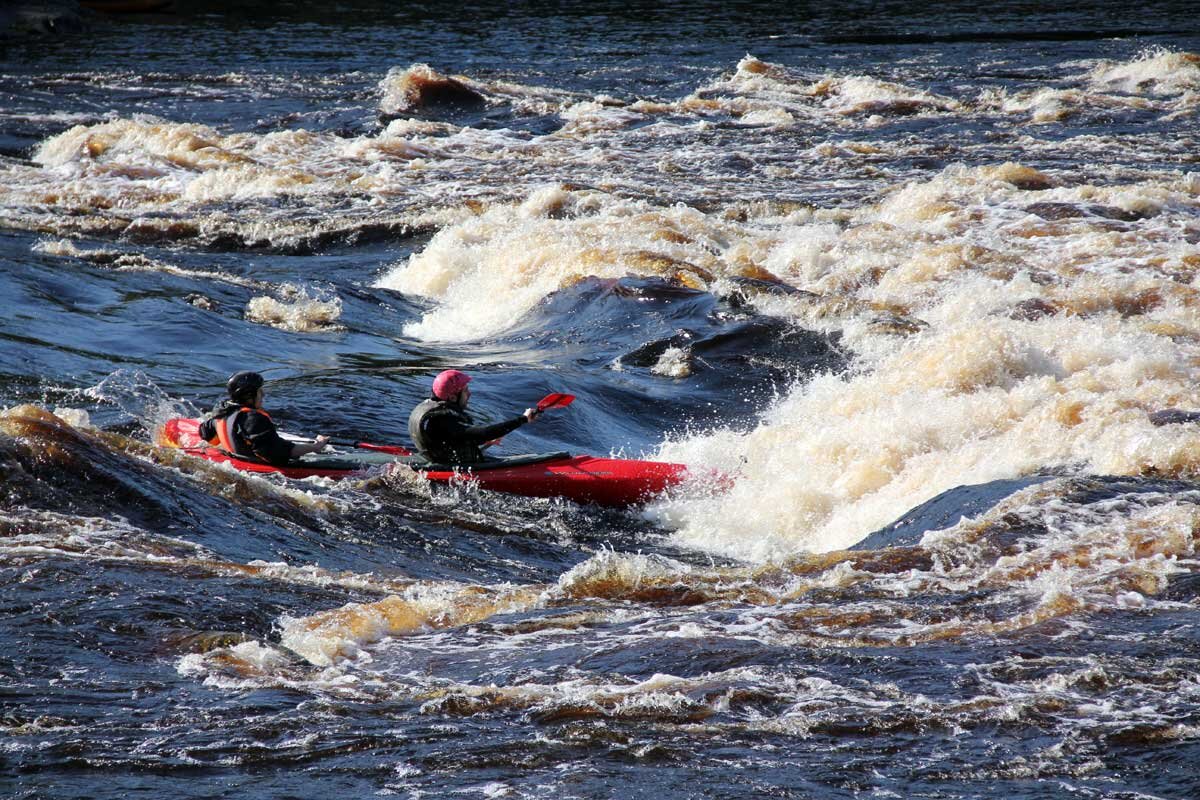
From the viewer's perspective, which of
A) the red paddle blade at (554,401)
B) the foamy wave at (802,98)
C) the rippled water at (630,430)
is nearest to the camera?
the rippled water at (630,430)

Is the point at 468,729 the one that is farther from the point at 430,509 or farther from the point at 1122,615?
the point at 430,509

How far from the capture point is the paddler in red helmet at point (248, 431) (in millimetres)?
9430

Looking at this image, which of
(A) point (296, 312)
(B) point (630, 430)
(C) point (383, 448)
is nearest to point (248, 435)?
(C) point (383, 448)

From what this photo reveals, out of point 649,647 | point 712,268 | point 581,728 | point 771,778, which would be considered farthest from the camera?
point 712,268

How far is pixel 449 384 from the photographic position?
974cm

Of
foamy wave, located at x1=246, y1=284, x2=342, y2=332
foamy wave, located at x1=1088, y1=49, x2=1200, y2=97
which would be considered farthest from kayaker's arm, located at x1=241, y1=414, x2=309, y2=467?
foamy wave, located at x1=1088, y1=49, x2=1200, y2=97

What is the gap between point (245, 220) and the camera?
18984 mm

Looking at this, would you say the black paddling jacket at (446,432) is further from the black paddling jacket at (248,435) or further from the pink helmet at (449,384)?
the black paddling jacket at (248,435)

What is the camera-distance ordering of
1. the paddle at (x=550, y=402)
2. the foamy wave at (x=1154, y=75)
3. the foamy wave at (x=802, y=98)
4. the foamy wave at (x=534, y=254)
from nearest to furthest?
the paddle at (x=550, y=402) < the foamy wave at (x=534, y=254) < the foamy wave at (x=1154, y=75) < the foamy wave at (x=802, y=98)

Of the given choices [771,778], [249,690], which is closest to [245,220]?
[249,690]

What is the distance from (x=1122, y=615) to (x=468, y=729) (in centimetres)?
323

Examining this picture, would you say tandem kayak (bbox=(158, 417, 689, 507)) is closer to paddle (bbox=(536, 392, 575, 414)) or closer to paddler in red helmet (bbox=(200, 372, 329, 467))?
paddler in red helmet (bbox=(200, 372, 329, 467))

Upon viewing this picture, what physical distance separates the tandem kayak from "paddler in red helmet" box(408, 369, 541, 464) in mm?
95

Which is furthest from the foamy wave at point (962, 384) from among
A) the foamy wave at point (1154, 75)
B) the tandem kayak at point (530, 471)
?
the foamy wave at point (1154, 75)
